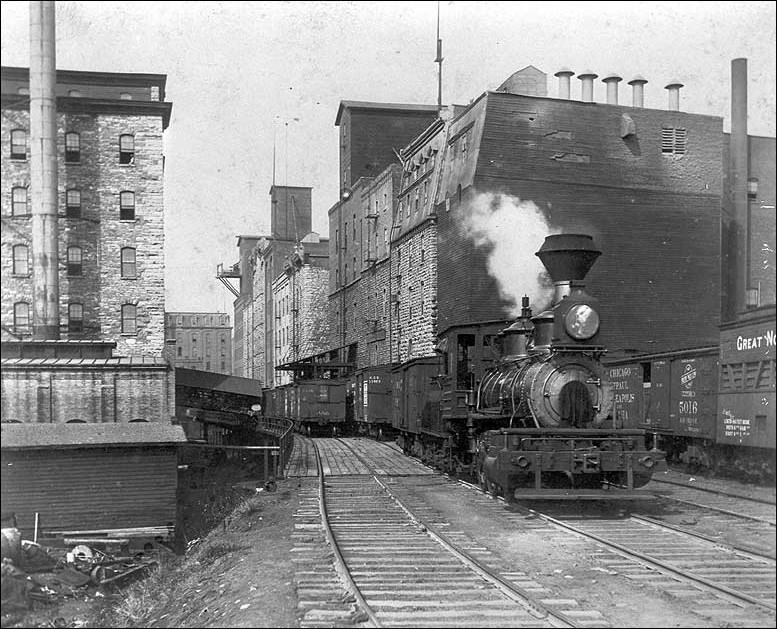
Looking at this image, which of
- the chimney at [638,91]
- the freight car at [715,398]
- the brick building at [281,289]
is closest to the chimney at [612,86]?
the chimney at [638,91]

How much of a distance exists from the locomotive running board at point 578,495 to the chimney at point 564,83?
19.9 m

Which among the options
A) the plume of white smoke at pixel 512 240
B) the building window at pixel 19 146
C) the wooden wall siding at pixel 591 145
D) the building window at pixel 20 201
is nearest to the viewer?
the building window at pixel 19 146

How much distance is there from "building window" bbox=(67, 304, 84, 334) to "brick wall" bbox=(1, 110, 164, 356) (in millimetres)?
145

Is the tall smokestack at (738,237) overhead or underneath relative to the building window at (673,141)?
underneath

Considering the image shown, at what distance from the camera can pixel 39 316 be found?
56.2 ft

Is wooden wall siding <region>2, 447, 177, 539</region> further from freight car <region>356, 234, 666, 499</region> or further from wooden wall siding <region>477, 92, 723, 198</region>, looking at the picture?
wooden wall siding <region>477, 92, 723, 198</region>

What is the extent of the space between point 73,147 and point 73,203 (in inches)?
79.5

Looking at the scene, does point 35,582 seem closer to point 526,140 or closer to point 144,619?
point 144,619

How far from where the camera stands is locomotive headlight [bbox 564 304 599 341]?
11.8 metres

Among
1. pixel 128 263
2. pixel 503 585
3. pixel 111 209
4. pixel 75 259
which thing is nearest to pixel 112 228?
pixel 111 209

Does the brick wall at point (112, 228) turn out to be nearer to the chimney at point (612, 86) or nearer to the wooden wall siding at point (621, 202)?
the wooden wall siding at point (621, 202)

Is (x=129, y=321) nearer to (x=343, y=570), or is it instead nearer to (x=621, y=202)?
(x=621, y=202)

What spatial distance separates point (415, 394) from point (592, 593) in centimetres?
1206

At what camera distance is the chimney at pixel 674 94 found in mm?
28516
